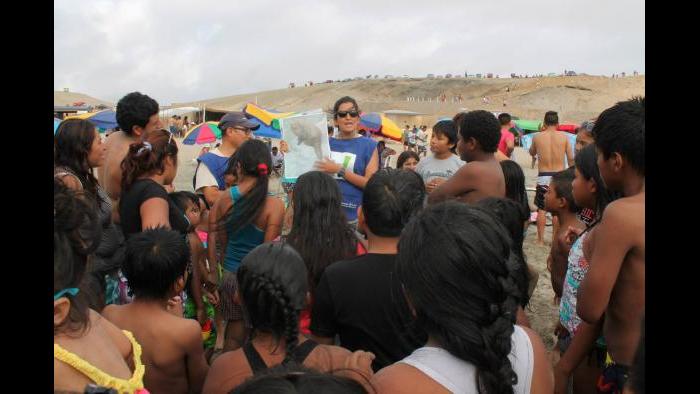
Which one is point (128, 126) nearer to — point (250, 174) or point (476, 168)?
point (250, 174)

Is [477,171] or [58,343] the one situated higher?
[477,171]

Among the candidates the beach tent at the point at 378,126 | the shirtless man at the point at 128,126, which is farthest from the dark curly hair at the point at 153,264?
the beach tent at the point at 378,126

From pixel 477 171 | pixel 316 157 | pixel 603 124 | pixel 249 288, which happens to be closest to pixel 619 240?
pixel 603 124

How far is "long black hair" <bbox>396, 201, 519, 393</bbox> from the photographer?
1.52 meters

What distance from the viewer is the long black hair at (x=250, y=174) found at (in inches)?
142

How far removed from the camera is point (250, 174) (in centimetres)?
374

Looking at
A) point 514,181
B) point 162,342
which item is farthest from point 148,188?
point 514,181

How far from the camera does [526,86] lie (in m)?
66.8

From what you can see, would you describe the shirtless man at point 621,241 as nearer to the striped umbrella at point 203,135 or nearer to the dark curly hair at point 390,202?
the dark curly hair at point 390,202

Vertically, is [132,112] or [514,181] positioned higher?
[132,112]

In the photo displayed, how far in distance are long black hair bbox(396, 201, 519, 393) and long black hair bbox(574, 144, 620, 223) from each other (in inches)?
59.4

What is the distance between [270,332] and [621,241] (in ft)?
4.42
